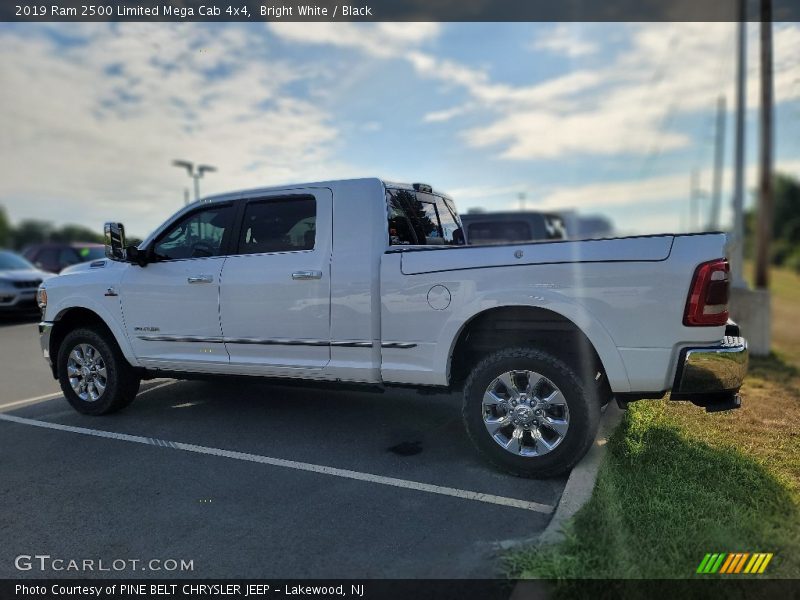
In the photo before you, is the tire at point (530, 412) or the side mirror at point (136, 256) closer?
the tire at point (530, 412)

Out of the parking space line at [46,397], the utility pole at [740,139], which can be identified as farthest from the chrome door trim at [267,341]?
the utility pole at [740,139]

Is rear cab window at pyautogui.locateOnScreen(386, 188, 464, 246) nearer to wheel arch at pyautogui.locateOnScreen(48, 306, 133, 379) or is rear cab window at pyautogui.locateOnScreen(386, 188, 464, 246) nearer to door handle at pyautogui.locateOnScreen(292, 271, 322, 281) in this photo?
door handle at pyautogui.locateOnScreen(292, 271, 322, 281)

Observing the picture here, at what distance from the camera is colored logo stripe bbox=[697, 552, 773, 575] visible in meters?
2.69

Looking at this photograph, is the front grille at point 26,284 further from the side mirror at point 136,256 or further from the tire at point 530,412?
the tire at point 530,412

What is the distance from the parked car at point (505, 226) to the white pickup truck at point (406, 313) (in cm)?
380

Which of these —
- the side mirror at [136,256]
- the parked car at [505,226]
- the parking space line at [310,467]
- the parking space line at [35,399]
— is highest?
the parked car at [505,226]

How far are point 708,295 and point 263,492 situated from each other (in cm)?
301

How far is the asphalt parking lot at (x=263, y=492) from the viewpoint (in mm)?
2988

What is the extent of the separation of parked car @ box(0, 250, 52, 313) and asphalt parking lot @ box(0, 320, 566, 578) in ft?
28.1

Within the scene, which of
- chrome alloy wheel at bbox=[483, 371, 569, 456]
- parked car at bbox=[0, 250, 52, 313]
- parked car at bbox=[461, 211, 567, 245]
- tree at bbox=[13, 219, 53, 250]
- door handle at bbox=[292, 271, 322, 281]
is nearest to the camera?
chrome alloy wheel at bbox=[483, 371, 569, 456]
